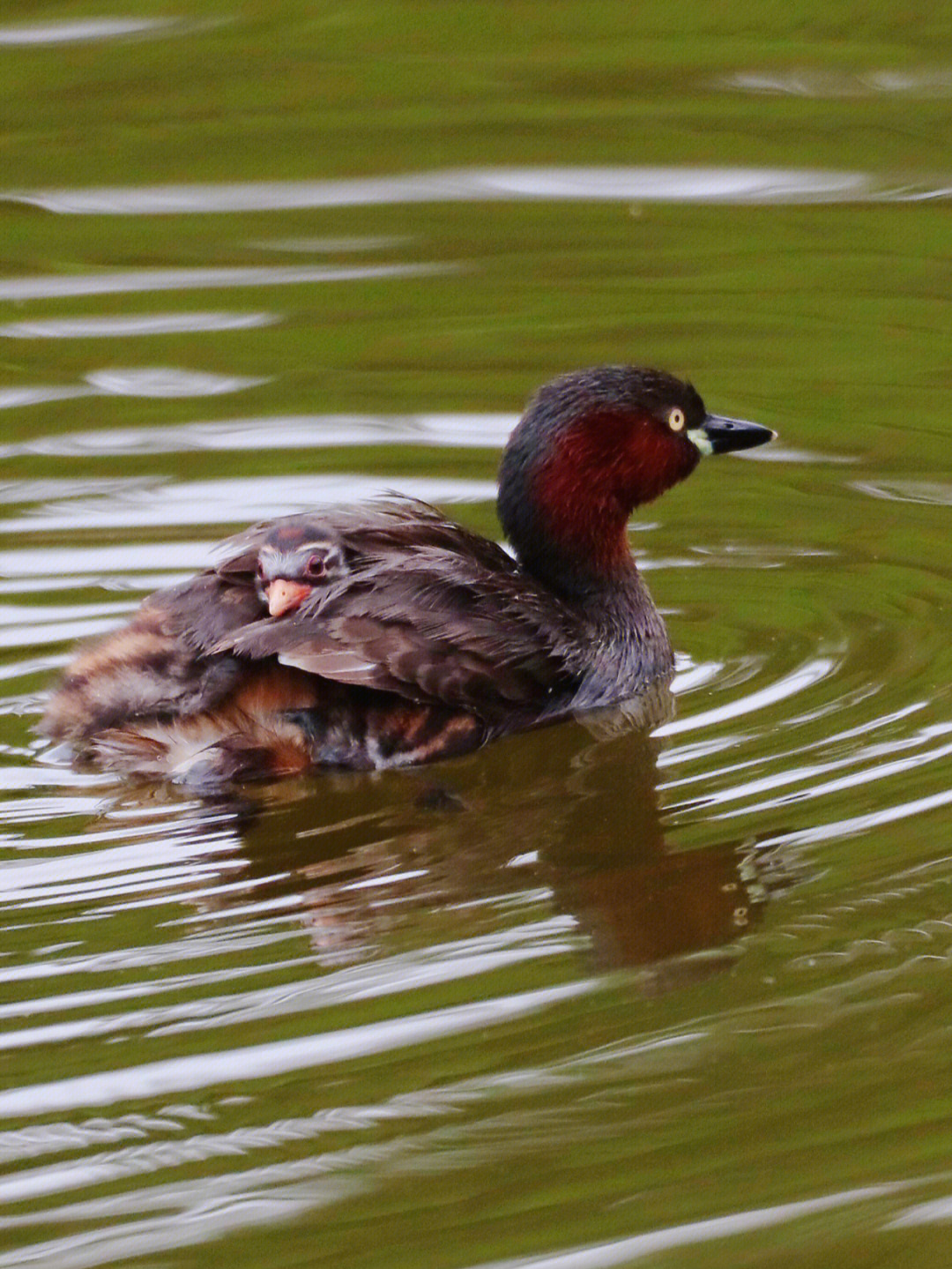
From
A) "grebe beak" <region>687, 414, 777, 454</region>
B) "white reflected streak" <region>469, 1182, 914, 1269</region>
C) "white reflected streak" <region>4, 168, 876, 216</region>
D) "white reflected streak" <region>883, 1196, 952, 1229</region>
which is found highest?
"white reflected streak" <region>4, 168, 876, 216</region>

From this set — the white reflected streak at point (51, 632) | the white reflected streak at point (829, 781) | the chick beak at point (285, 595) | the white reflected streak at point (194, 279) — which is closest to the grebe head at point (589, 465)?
the chick beak at point (285, 595)

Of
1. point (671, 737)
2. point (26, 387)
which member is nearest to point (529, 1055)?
point (671, 737)

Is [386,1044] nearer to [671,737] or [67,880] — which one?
[67,880]

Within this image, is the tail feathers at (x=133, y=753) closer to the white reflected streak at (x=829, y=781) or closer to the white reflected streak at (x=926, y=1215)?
the white reflected streak at (x=829, y=781)

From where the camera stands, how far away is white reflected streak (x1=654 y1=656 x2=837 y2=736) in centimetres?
608

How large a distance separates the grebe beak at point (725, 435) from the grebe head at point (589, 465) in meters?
0.04

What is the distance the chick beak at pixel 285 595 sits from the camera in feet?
19.0

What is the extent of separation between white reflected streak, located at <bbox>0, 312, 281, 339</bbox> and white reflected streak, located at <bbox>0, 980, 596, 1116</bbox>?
5053mm

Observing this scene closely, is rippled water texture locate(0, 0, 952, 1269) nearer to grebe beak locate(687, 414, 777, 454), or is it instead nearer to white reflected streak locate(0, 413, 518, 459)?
white reflected streak locate(0, 413, 518, 459)

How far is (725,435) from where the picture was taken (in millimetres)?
6988

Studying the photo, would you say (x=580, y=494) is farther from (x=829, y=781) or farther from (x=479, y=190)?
(x=479, y=190)

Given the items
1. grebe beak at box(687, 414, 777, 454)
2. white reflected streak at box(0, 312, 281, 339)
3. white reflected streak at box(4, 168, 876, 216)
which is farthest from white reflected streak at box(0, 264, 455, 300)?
grebe beak at box(687, 414, 777, 454)

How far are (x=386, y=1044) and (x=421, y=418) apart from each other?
4.27 metres

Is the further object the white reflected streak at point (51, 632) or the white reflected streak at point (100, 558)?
the white reflected streak at point (100, 558)
